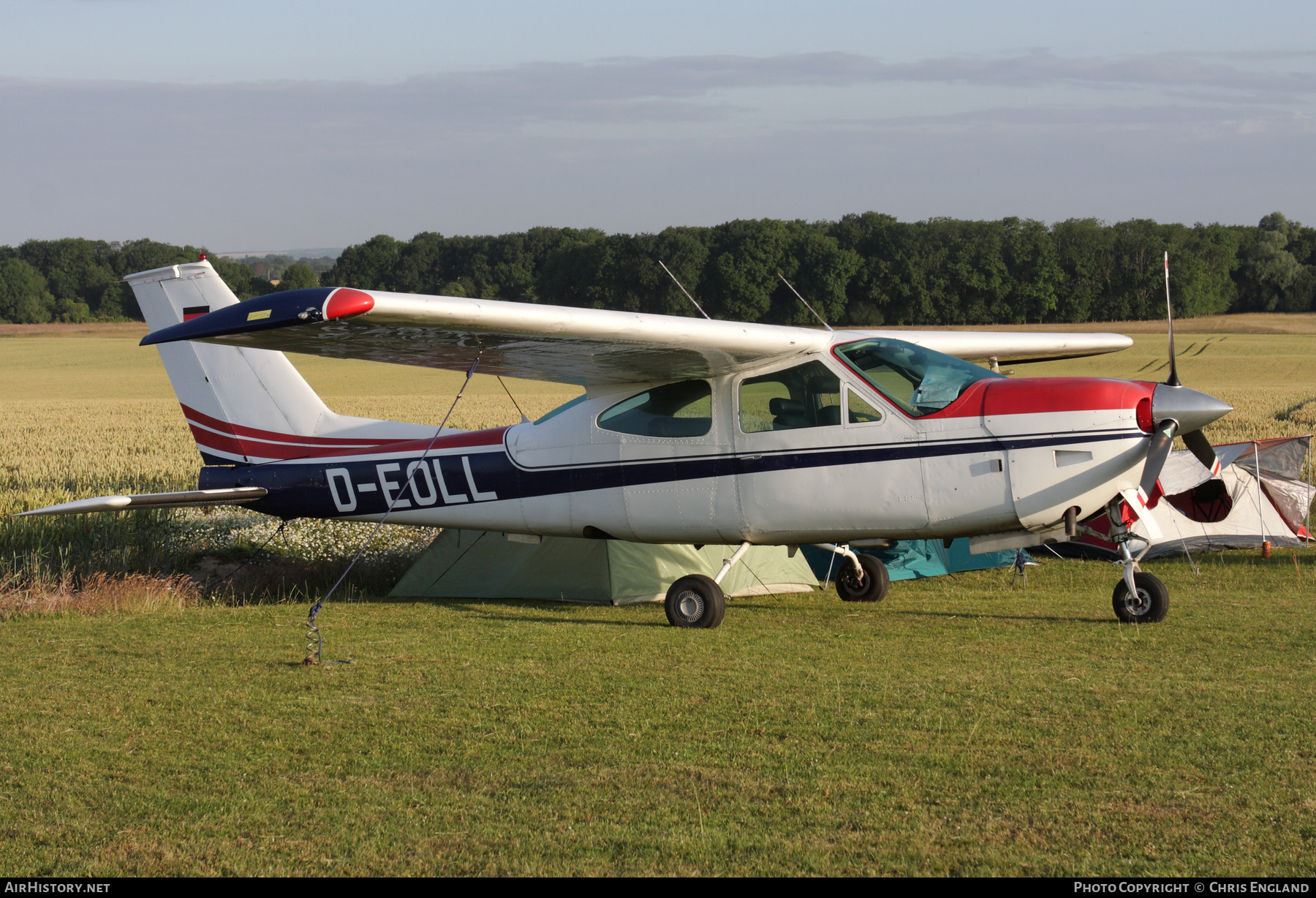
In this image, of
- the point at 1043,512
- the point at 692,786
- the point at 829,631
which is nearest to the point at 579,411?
the point at 829,631

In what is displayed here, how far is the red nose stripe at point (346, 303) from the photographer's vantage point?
21.0ft

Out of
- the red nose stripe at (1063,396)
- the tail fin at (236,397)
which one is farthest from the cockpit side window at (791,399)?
the tail fin at (236,397)

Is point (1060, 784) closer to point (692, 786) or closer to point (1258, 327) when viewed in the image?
point (692, 786)

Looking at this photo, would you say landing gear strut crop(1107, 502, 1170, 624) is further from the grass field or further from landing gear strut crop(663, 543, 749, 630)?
landing gear strut crop(663, 543, 749, 630)

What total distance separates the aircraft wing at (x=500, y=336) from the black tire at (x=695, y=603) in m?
1.69

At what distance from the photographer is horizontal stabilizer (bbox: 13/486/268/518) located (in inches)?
360

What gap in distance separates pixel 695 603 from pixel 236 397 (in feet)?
16.3

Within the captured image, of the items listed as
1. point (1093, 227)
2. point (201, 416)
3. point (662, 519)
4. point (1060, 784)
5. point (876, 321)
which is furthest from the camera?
point (1093, 227)

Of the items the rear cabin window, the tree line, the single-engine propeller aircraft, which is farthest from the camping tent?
the tree line

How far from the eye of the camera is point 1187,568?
11445 mm

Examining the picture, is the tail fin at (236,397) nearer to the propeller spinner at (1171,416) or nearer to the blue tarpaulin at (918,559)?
the blue tarpaulin at (918,559)

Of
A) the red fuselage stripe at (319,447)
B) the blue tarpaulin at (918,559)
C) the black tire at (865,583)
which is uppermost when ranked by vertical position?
the red fuselage stripe at (319,447)

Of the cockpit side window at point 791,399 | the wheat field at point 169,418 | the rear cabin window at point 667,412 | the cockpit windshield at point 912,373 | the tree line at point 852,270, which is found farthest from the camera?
the tree line at point 852,270

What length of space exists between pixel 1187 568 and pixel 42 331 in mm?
82653
